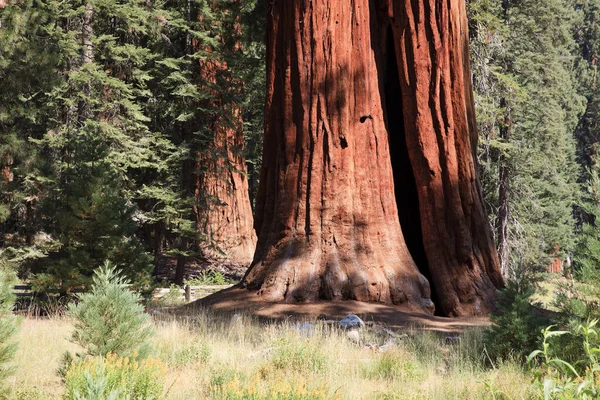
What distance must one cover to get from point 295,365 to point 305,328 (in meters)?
1.79

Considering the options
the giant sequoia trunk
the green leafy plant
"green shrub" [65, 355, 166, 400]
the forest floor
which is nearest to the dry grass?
the forest floor

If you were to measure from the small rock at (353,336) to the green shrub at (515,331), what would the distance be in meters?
1.48

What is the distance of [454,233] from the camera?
10836mm

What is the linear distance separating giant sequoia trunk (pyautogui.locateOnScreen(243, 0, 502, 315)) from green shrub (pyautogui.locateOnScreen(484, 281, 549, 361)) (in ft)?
10.2

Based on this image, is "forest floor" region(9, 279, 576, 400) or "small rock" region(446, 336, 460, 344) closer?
"forest floor" region(9, 279, 576, 400)

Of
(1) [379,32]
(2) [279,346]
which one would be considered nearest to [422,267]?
(1) [379,32]

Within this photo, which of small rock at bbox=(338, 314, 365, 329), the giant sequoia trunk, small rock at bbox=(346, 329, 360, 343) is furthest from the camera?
the giant sequoia trunk

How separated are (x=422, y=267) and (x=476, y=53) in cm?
1116

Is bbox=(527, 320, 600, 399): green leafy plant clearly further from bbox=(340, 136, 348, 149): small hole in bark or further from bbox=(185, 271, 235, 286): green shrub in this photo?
bbox=(185, 271, 235, 286): green shrub

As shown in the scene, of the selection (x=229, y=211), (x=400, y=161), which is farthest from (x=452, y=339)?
(x=229, y=211)

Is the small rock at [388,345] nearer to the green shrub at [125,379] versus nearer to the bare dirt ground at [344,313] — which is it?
the bare dirt ground at [344,313]

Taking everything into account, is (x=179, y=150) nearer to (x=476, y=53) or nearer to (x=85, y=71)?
(x=85, y=71)

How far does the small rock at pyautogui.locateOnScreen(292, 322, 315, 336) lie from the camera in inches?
294

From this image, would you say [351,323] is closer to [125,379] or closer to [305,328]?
[305,328]
